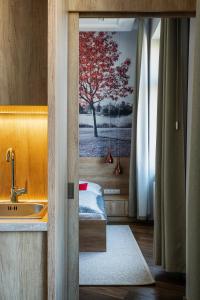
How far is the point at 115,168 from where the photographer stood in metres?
6.00

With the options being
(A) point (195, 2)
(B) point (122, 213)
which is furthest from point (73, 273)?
(B) point (122, 213)

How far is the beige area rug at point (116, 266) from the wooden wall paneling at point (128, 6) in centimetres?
231

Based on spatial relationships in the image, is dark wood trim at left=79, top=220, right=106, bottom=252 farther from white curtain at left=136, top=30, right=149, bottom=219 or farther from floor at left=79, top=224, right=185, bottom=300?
white curtain at left=136, top=30, right=149, bottom=219

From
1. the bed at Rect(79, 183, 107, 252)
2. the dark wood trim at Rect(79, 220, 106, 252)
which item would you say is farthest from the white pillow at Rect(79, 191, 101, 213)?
the dark wood trim at Rect(79, 220, 106, 252)

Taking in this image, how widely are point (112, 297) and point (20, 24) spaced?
223 cm

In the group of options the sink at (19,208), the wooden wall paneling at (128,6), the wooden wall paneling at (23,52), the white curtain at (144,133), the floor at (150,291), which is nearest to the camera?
the wooden wall paneling at (23,52)

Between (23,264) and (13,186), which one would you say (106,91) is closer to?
(13,186)

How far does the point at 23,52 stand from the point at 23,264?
114 cm

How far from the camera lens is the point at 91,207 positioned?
4086mm

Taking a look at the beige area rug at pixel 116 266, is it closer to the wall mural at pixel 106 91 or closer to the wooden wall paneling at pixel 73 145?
the wooden wall paneling at pixel 73 145

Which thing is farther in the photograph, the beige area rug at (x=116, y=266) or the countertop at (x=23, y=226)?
the beige area rug at (x=116, y=266)

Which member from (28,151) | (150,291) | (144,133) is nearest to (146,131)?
(144,133)

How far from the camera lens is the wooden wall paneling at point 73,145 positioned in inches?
87.8

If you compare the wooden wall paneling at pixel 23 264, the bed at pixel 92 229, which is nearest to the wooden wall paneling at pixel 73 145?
the wooden wall paneling at pixel 23 264
